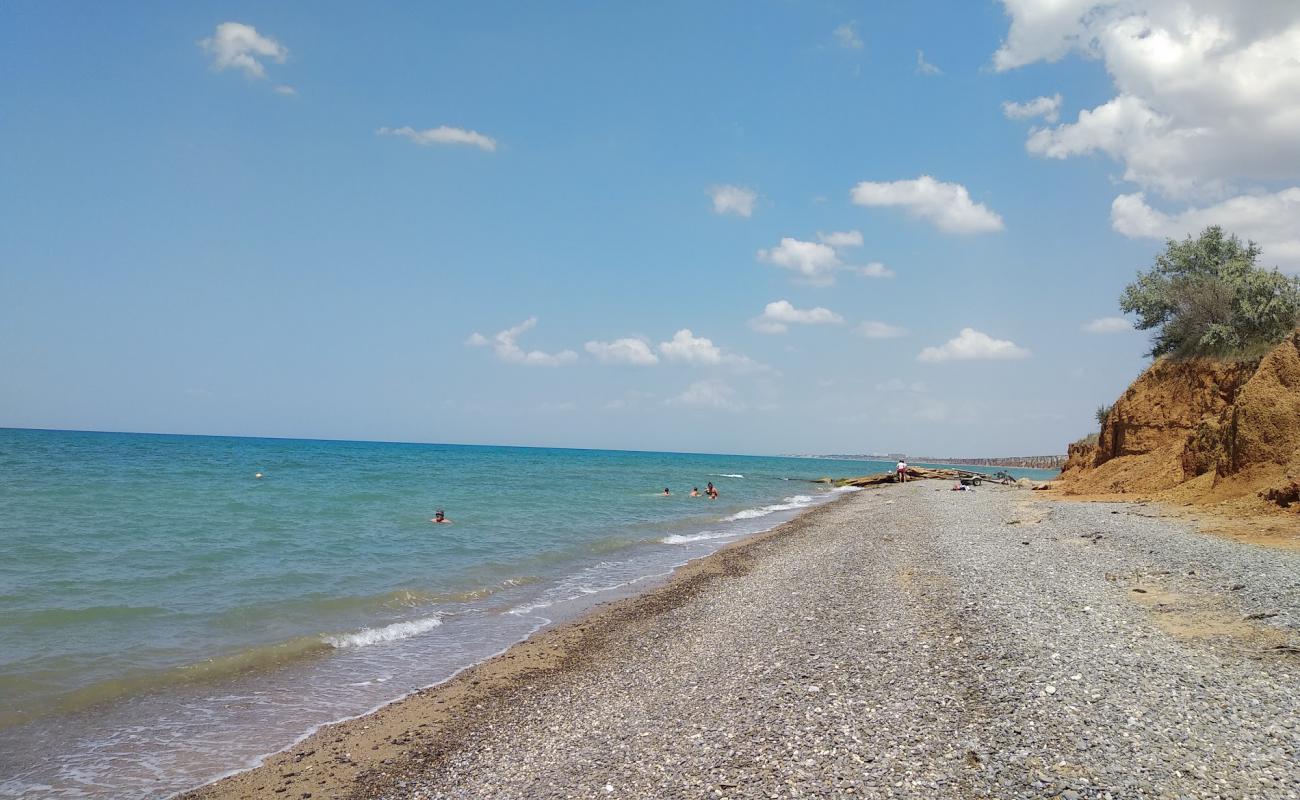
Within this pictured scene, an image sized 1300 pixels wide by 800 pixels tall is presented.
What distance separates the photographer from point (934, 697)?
747 centimetres

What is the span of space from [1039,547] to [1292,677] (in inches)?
411

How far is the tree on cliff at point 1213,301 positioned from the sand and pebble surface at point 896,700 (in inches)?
694

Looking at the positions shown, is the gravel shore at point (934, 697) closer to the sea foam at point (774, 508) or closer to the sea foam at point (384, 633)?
the sea foam at point (384, 633)

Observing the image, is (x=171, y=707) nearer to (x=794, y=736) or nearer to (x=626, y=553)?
(x=794, y=736)

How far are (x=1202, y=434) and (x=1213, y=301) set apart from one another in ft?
26.8

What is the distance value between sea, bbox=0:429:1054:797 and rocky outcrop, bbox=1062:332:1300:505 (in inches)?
647

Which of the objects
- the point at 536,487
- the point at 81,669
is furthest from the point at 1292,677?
the point at 536,487

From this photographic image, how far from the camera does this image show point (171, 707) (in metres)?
9.52

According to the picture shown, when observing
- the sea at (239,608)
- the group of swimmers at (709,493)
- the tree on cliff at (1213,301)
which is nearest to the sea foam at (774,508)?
the group of swimmers at (709,493)

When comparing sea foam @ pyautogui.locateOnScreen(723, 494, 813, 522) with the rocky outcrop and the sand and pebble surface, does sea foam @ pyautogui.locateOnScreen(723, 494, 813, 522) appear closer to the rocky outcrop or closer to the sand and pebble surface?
the rocky outcrop

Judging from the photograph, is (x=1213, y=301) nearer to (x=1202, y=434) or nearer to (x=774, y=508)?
(x=1202, y=434)

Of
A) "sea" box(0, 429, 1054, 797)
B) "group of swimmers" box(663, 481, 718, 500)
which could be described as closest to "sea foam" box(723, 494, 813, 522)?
"group of swimmers" box(663, 481, 718, 500)

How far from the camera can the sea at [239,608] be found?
28.2ft

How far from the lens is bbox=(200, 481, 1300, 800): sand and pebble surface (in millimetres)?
5891
